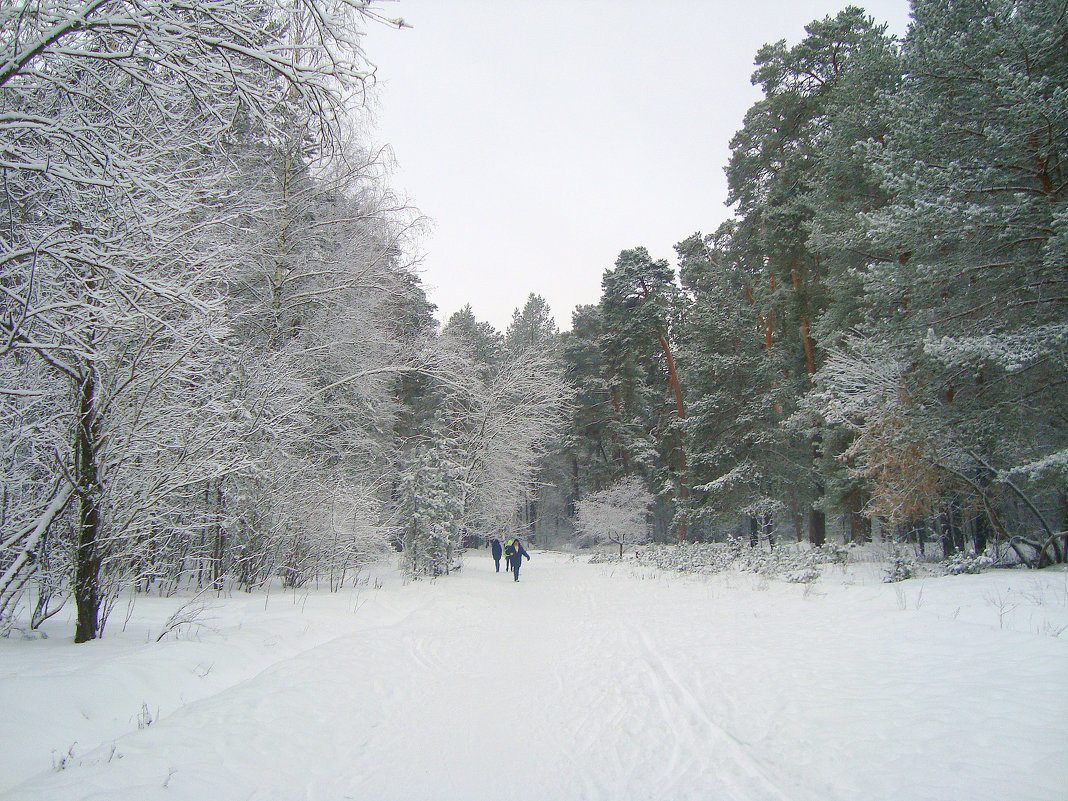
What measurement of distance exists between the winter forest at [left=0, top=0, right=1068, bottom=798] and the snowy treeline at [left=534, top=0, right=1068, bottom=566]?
9cm

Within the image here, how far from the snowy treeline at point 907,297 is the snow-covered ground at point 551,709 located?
3.54m

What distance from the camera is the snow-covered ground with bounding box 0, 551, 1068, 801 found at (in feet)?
10.3

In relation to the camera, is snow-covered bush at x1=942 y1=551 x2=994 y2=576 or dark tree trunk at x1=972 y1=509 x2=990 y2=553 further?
dark tree trunk at x1=972 y1=509 x2=990 y2=553

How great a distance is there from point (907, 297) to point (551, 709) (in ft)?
41.0

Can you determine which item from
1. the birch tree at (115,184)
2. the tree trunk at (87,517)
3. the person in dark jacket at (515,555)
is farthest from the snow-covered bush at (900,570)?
the tree trunk at (87,517)

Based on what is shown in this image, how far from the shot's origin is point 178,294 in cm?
352

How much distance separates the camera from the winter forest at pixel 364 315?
3559mm

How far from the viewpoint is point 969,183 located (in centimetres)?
894

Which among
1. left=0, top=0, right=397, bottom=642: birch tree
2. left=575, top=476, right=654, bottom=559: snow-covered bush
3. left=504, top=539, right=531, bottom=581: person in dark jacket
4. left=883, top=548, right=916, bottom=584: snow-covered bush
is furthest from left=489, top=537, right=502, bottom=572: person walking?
left=0, top=0, right=397, bottom=642: birch tree

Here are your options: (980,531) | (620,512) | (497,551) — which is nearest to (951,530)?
(980,531)

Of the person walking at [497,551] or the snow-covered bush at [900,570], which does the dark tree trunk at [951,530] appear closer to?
the snow-covered bush at [900,570]

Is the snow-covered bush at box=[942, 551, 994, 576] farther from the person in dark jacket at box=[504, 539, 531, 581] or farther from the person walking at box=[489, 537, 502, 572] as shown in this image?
the person walking at box=[489, 537, 502, 572]

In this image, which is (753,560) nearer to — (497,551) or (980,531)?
(980,531)

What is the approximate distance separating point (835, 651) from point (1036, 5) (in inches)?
428
